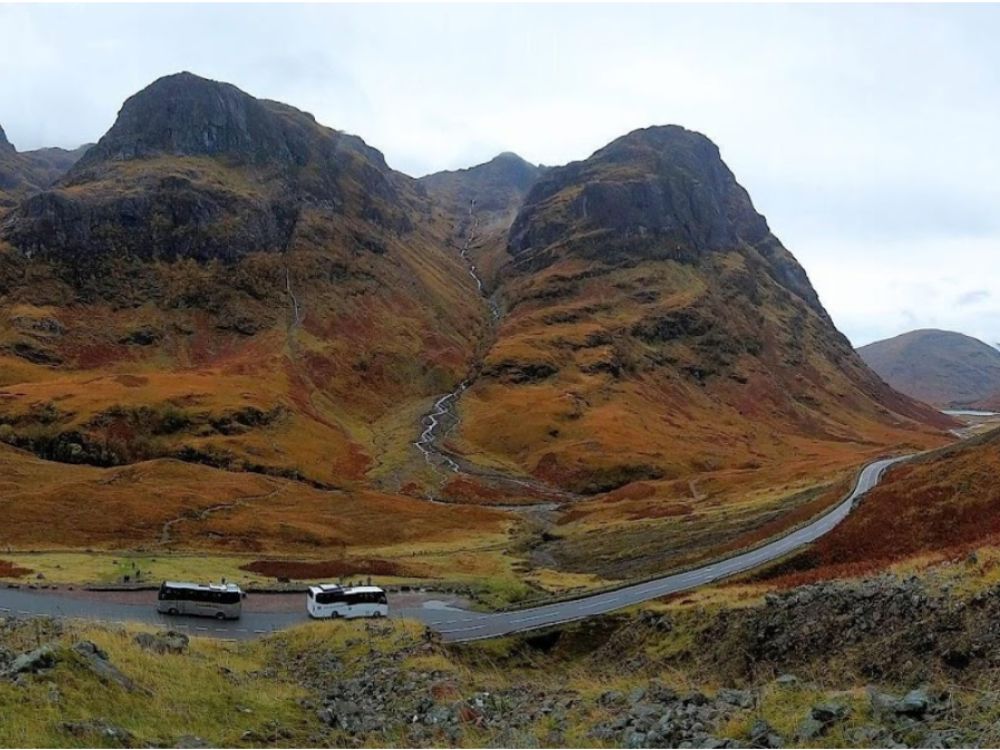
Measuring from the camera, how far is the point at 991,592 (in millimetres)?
21203

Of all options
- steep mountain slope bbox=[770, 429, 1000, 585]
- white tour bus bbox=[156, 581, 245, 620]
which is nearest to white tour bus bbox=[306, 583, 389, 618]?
white tour bus bbox=[156, 581, 245, 620]

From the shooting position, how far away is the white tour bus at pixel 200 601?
45438 millimetres

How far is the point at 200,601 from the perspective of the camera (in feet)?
150

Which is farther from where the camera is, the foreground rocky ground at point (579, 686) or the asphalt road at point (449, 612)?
Result: the asphalt road at point (449, 612)

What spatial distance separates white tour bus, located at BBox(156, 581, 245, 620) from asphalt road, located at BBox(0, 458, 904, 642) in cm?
61

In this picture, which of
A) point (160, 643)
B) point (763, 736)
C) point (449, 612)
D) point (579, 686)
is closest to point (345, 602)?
point (449, 612)

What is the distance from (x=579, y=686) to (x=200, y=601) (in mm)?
29759

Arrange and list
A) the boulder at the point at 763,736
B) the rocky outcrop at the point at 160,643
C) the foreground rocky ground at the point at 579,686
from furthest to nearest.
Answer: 1. the rocky outcrop at the point at 160,643
2. the foreground rocky ground at the point at 579,686
3. the boulder at the point at 763,736

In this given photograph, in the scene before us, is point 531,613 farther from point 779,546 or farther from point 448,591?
point 779,546

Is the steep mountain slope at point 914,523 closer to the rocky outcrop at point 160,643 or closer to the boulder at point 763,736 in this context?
the boulder at point 763,736

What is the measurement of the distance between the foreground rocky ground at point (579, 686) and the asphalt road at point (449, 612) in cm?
1009

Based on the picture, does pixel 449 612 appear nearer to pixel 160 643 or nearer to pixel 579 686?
pixel 579 686

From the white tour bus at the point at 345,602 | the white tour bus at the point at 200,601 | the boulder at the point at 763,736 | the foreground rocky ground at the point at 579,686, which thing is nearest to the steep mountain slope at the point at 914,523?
the foreground rocky ground at the point at 579,686

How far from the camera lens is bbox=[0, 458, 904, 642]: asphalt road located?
4209 cm
